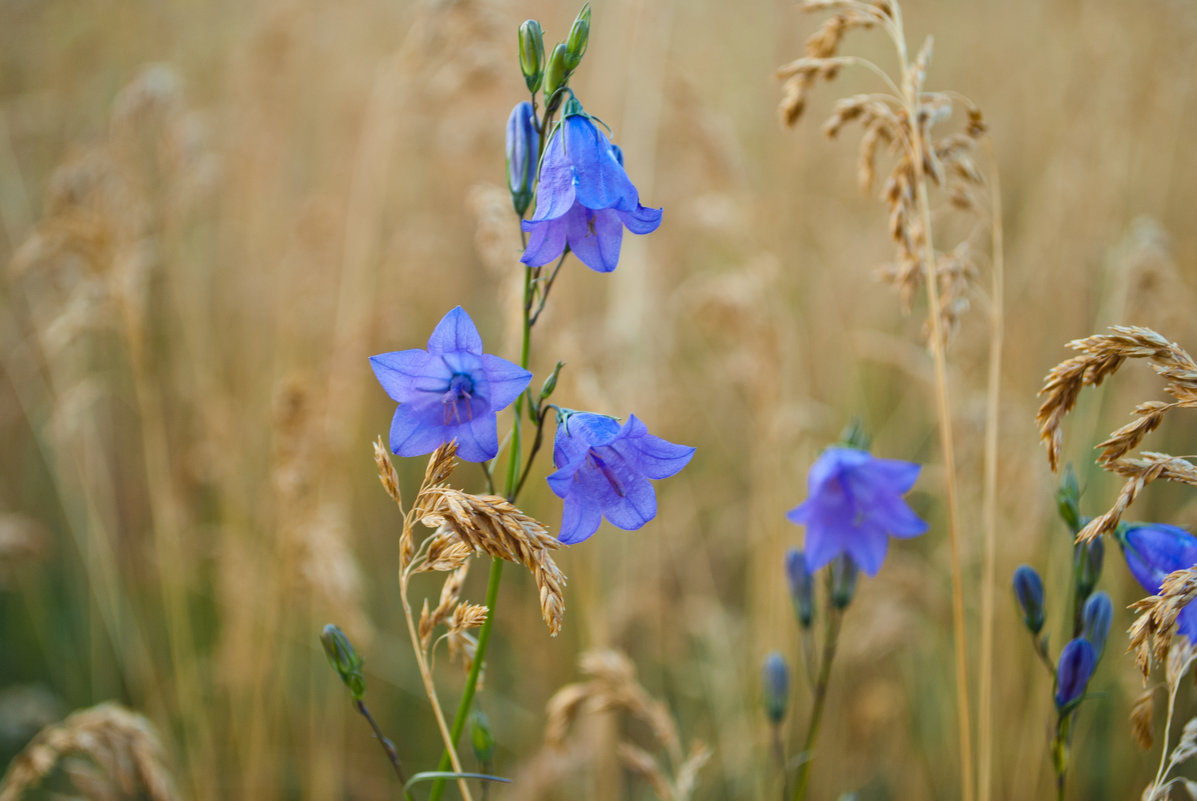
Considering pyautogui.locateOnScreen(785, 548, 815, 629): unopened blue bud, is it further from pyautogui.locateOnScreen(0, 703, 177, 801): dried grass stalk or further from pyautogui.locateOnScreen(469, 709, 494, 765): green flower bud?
pyautogui.locateOnScreen(0, 703, 177, 801): dried grass stalk

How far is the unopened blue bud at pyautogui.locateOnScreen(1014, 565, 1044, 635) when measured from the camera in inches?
46.1

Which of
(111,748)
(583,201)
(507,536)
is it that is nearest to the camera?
(507,536)

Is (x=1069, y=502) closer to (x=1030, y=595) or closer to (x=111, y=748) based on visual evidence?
(x=1030, y=595)

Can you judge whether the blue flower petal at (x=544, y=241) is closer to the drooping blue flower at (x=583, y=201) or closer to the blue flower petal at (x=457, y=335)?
the drooping blue flower at (x=583, y=201)

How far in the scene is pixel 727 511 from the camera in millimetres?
3283

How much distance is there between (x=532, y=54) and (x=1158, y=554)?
1.19m

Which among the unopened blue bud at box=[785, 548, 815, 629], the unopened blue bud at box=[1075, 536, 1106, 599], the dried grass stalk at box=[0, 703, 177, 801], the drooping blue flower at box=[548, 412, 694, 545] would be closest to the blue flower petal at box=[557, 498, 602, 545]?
the drooping blue flower at box=[548, 412, 694, 545]

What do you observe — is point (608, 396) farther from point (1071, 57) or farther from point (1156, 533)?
point (1071, 57)

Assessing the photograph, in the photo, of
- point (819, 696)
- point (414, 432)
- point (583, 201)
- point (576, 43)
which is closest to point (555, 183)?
point (583, 201)

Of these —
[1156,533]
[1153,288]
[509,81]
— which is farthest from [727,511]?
[1156,533]

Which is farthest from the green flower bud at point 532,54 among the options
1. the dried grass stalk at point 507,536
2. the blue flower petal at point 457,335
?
the dried grass stalk at point 507,536

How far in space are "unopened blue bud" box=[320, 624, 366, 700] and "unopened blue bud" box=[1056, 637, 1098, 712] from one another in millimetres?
996

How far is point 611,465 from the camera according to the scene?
41.4 inches

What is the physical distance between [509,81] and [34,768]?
2090 mm
